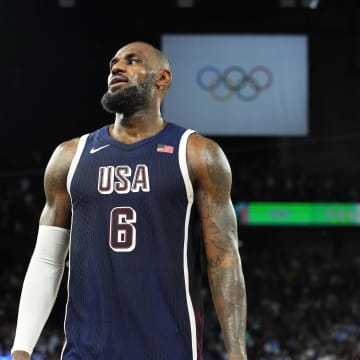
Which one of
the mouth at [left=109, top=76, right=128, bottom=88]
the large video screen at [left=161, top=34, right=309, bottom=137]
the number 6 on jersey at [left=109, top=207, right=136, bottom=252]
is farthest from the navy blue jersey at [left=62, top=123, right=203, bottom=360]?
the large video screen at [left=161, top=34, right=309, bottom=137]

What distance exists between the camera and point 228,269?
271cm

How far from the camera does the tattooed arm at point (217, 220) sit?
2686 millimetres

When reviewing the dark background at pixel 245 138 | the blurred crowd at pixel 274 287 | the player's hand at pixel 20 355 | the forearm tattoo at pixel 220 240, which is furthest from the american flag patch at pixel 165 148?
the dark background at pixel 245 138

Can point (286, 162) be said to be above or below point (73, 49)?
below

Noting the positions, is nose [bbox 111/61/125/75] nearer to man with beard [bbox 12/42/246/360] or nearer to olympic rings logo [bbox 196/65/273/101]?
man with beard [bbox 12/42/246/360]

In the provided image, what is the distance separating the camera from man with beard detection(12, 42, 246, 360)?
2.63m

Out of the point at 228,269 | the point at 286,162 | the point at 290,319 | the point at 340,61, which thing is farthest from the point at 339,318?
the point at 228,269

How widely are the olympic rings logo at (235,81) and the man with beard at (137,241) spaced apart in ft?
57.3

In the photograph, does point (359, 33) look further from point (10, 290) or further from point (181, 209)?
point (181, 209)

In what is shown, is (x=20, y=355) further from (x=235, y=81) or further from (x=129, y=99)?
(x=235, y=81)

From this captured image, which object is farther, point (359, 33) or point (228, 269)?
point (359, 33)

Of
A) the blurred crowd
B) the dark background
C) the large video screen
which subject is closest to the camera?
the blurred crowd

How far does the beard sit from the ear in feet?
0.14

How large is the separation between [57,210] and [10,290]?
15817 mm
